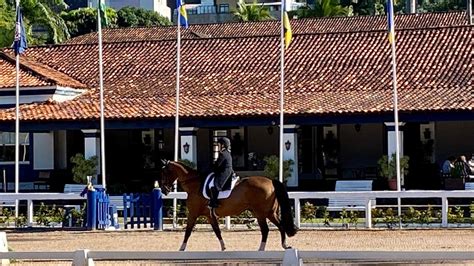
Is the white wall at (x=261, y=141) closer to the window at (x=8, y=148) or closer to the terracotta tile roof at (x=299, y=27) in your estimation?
the window at (x=8, y=148)

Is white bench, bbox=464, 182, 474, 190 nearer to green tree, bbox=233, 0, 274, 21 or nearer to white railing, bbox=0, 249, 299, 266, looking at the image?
white railing, bbox=0, 249, 299, 266

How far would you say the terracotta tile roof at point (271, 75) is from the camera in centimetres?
3688

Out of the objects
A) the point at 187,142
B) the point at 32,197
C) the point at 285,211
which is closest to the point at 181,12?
the point at 187,142

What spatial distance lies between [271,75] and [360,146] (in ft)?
12.9

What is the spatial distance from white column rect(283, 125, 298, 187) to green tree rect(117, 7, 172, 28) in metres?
54.3

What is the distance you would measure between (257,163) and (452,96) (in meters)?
7.05

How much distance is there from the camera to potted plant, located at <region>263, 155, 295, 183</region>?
35844 mm

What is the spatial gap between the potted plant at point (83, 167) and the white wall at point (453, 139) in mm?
11138

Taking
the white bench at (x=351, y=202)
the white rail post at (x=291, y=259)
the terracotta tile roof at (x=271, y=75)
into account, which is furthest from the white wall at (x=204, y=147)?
the white rail post at (x=291, y=259)

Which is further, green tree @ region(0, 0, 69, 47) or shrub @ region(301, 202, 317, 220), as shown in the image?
green tree @ region(0, 0, 69, 47)

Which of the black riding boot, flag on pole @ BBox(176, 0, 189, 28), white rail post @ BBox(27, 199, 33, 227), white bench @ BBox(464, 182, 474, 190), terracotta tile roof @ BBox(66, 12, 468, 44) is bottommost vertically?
white rail post @ BBox(27, 199, 33, 227)

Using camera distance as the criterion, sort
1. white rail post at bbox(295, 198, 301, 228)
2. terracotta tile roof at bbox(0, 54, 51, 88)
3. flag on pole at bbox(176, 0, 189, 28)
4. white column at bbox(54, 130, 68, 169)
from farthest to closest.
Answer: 1. white column at bbox(54, 130, 68, 169)
2. terracotta tile roof at bbox(0, 54, 51, 88)
3. flag on pole at bbox(176, 0, 189, 28)
4. white rail post at bbox(295, 198, 301, 228)

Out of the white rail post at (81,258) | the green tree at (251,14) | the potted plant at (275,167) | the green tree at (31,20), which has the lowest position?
the white rail post at (81,258)

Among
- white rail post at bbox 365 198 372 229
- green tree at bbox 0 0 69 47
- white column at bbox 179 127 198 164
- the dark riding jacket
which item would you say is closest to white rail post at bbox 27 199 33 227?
white column at bbox 179 127 198 164
